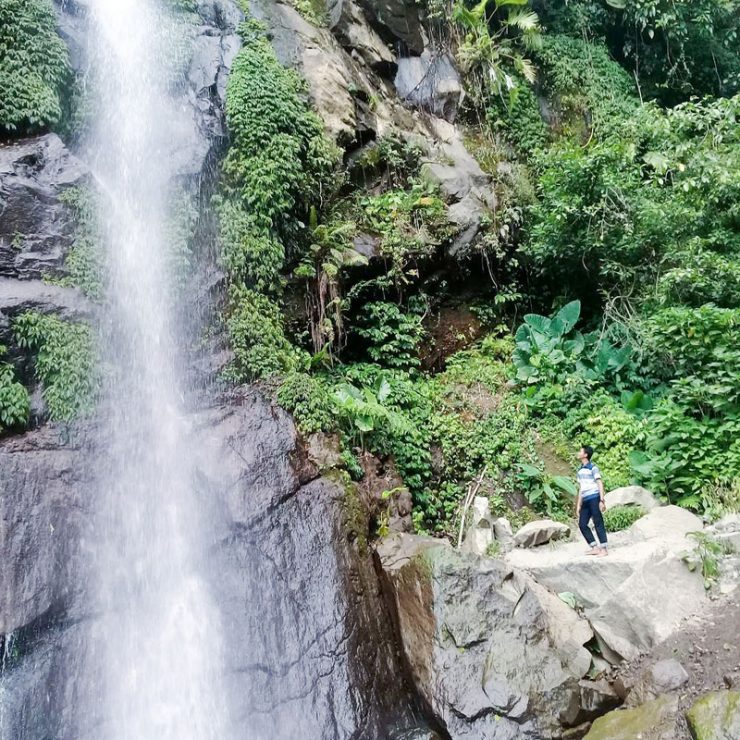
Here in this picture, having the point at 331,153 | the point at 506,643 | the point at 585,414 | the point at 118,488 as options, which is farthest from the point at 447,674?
the point at 331,153

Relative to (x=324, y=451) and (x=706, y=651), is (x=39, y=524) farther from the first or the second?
(x=706, y=651)

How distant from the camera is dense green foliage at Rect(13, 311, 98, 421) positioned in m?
6.72

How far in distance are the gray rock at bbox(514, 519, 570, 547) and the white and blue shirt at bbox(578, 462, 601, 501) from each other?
0.99m

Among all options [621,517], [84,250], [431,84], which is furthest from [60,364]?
[431,84]

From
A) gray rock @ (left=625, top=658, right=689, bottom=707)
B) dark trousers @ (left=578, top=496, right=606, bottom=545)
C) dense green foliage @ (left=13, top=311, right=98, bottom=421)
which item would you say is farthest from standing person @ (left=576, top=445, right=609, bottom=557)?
dense green foliage @ (left=13, top=311, right=98, bottom=421)

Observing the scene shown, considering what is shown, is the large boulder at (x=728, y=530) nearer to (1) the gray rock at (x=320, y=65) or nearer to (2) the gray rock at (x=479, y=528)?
(2) the gray rock at (x=479, y=528)

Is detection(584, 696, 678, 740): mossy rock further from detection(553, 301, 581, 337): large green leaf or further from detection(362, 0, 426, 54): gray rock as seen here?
detection(362, 0, 426, 54): gray rock

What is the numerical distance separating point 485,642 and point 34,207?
7.04m

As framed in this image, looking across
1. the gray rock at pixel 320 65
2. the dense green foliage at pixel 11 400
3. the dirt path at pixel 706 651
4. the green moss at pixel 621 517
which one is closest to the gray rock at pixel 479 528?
the green moss at pixel 621 517

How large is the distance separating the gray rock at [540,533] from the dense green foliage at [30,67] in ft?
26.5

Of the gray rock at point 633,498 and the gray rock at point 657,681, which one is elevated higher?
the gray rock at point 633,498

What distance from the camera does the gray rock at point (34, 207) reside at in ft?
23.9

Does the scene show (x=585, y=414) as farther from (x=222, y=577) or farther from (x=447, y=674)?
(x=222, y=577)

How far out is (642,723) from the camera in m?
4.47
